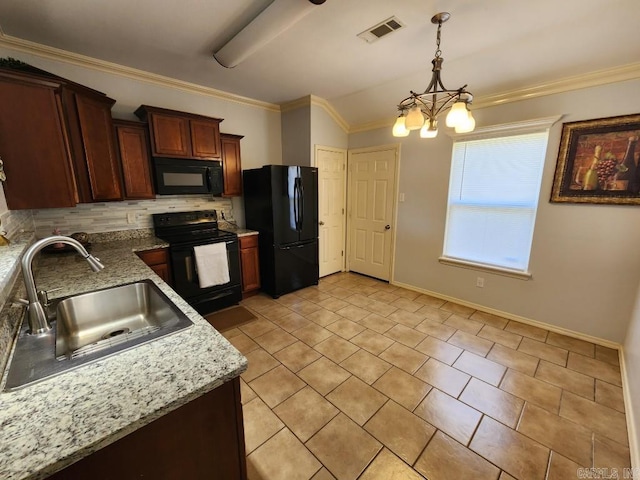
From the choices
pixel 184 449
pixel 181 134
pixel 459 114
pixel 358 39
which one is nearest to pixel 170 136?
pixel 181 134

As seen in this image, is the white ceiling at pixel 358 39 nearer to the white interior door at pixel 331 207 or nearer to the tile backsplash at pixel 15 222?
the white interior door at pixel 331 207

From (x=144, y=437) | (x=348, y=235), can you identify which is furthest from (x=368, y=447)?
(x=348, y=235)

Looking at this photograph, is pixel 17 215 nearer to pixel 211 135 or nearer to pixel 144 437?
pixel 211 135

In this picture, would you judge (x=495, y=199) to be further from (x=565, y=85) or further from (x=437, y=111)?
(x=437, y=111)

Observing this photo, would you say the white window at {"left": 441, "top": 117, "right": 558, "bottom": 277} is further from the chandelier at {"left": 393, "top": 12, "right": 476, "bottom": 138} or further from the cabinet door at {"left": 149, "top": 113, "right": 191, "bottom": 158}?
the cabinet door at {"left": 149, "top": 113, "right": 191, "bottom": 158}

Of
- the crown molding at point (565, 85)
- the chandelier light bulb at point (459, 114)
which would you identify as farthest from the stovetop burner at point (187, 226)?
the crown molding at point (565, 85)

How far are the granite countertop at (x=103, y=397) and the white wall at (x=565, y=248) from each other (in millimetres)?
3135

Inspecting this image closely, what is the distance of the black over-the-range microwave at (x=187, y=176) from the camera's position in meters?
2.84

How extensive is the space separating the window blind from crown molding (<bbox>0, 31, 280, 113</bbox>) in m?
2.95

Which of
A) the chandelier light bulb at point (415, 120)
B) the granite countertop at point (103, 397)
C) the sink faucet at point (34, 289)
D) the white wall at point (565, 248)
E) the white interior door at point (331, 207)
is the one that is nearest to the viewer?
the granite countertop at point (103, 397)

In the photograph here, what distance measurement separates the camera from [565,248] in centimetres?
262

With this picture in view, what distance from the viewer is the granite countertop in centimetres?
61

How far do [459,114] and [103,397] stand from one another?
201cm

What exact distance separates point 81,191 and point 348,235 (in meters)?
3.39
